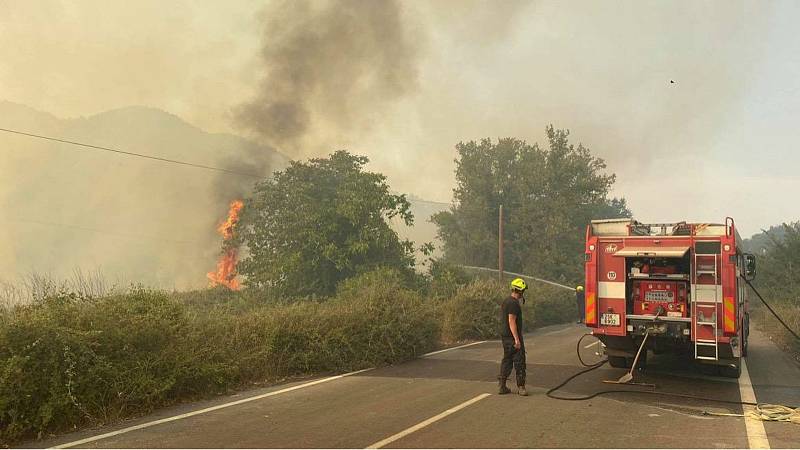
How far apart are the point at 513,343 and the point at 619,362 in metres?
3.63

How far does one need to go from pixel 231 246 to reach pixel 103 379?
2413 centimetres

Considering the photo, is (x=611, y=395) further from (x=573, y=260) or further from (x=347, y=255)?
(x=573, y=260)

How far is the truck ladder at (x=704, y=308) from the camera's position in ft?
27.3

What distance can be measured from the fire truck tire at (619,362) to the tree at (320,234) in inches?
624

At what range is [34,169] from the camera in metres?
89.9

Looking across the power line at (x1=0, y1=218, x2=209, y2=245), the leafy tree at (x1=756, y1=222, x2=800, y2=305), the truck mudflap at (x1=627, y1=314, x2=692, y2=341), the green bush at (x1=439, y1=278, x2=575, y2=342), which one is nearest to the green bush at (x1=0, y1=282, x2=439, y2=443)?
the green bush at (x1=439, y1=278, x2=575, y2=342)

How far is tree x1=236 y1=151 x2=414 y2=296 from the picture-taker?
25.3 m

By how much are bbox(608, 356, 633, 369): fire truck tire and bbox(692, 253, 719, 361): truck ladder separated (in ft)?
5.83

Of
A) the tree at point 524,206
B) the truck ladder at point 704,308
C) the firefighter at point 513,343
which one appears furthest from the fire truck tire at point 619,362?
the tree at point 524,206

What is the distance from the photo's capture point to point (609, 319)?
9352 mm

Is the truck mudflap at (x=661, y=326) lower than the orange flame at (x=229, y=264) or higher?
lower

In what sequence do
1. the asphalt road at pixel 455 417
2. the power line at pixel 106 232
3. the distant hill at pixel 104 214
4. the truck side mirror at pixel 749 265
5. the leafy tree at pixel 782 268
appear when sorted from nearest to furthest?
1. the asphalt road at pixel 455 417
2. the truck side mirror at pixel 749 265
3. the leafy tree at pixel 782 268
4. the distant hill at pixel 104 214
5. the power line at pixel 106 232

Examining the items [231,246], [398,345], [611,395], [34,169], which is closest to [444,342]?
[398,345]

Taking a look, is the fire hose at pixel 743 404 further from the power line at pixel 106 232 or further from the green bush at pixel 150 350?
the power line at pixel 106 232
